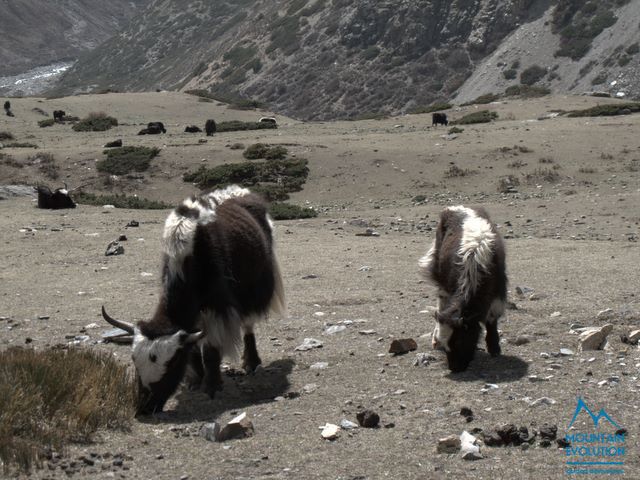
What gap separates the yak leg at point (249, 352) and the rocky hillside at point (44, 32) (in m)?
150

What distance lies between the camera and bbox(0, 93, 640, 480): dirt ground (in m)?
5.88

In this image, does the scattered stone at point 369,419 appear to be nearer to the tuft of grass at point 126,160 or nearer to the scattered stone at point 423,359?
the scattered stone at point 423,359

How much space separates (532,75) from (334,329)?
58.1m

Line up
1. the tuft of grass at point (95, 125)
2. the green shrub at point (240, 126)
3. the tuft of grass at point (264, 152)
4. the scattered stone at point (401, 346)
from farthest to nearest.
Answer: the tuft of grass at point (95, 125) < the green shrub at point (240, 126) < the tuft of grass at point (264, 152) < the scattered stone at point (401, 346)

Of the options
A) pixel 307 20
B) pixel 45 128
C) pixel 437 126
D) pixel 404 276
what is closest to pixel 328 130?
pixel 437 126

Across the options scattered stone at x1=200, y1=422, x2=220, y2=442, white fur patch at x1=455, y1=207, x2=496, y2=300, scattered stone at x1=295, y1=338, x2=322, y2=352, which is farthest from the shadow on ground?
white fur patch at x1=455, y1=207, x2=496, y2=300

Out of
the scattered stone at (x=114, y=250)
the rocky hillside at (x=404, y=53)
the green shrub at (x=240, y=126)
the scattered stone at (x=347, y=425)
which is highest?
the rocky hillside at (x=404, y=53)

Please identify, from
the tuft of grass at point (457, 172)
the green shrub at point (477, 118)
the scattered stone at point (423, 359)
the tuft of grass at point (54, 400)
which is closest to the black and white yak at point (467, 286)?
the scattered stone at point (423, 359)

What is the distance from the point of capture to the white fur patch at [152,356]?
7004 mm

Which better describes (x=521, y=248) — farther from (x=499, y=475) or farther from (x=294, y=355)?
(x=499, y=475)

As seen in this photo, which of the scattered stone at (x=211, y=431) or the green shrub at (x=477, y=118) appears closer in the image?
the scattered stone at (x=211, y=431)

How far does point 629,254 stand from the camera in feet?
44.4

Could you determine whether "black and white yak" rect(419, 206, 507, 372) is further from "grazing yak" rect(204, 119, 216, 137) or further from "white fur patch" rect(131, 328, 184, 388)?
"grazing yak" rect(204, 119, 216, 137)

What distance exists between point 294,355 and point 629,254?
7.21 metres
